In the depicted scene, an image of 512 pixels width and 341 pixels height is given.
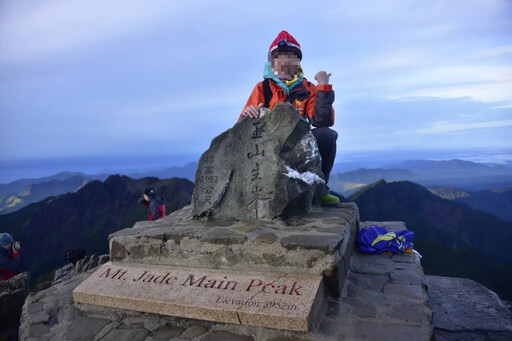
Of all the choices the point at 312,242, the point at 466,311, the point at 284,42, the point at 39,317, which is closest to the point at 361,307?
the point at 312,242

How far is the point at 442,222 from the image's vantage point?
46.3 feet

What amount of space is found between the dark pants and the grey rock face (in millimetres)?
723

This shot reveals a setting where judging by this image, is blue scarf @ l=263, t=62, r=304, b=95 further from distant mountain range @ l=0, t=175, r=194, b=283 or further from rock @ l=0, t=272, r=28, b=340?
distant mountain range @ l=0, t=175, r=194, b=283

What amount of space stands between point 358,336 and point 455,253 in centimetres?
797

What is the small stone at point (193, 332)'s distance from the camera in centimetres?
313

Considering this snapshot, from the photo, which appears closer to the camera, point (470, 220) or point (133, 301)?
point (133, 301)

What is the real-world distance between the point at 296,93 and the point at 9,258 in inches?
252

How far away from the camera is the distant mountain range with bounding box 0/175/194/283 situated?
14922mm

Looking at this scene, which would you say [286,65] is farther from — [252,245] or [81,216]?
[81,216]

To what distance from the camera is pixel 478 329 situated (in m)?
3.68

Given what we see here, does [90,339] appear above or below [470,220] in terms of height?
above

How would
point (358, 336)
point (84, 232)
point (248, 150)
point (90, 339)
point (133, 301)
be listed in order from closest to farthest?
point (358, 336), point (90, 339), point (133, 301), point (248, 150), point (84, 232)

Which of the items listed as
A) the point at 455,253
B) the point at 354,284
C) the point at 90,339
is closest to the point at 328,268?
the point at 354,284

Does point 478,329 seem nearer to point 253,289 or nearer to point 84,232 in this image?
point 253,289
